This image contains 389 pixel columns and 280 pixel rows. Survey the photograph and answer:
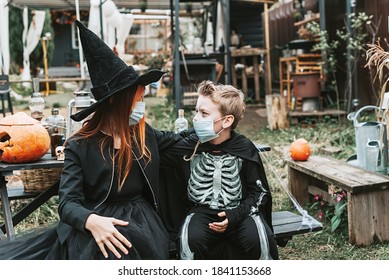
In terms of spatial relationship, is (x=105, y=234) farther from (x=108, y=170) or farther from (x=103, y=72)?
(x=103, y=72)

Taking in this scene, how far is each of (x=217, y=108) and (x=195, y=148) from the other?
0.24 m

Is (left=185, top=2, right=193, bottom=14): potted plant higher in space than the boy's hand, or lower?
higher

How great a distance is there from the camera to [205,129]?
9.15 ft

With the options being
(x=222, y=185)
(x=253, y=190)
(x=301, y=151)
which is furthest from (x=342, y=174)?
(x=222, y=185)

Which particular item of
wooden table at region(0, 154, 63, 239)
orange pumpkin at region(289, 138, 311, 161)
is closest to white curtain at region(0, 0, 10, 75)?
wooden table at region(0, 154, 63, 239)

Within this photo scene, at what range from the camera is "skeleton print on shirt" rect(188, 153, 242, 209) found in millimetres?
2820

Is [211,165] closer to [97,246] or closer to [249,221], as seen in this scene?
[249,221]

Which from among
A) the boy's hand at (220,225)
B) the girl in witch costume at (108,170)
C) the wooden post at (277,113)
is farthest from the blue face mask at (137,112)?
the wooden post at (277,113)

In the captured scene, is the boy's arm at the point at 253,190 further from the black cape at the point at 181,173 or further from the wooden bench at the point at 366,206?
the wooden bench at the point at 366,206

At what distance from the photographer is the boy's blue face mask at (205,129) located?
279cm

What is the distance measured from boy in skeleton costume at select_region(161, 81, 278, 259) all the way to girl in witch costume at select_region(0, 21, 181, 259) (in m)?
0.24

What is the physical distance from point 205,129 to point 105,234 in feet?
2.61

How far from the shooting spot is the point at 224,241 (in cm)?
278

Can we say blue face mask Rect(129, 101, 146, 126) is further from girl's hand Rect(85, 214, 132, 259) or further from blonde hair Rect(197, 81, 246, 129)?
girl's hand Rect(85, 214, 132, 259)
